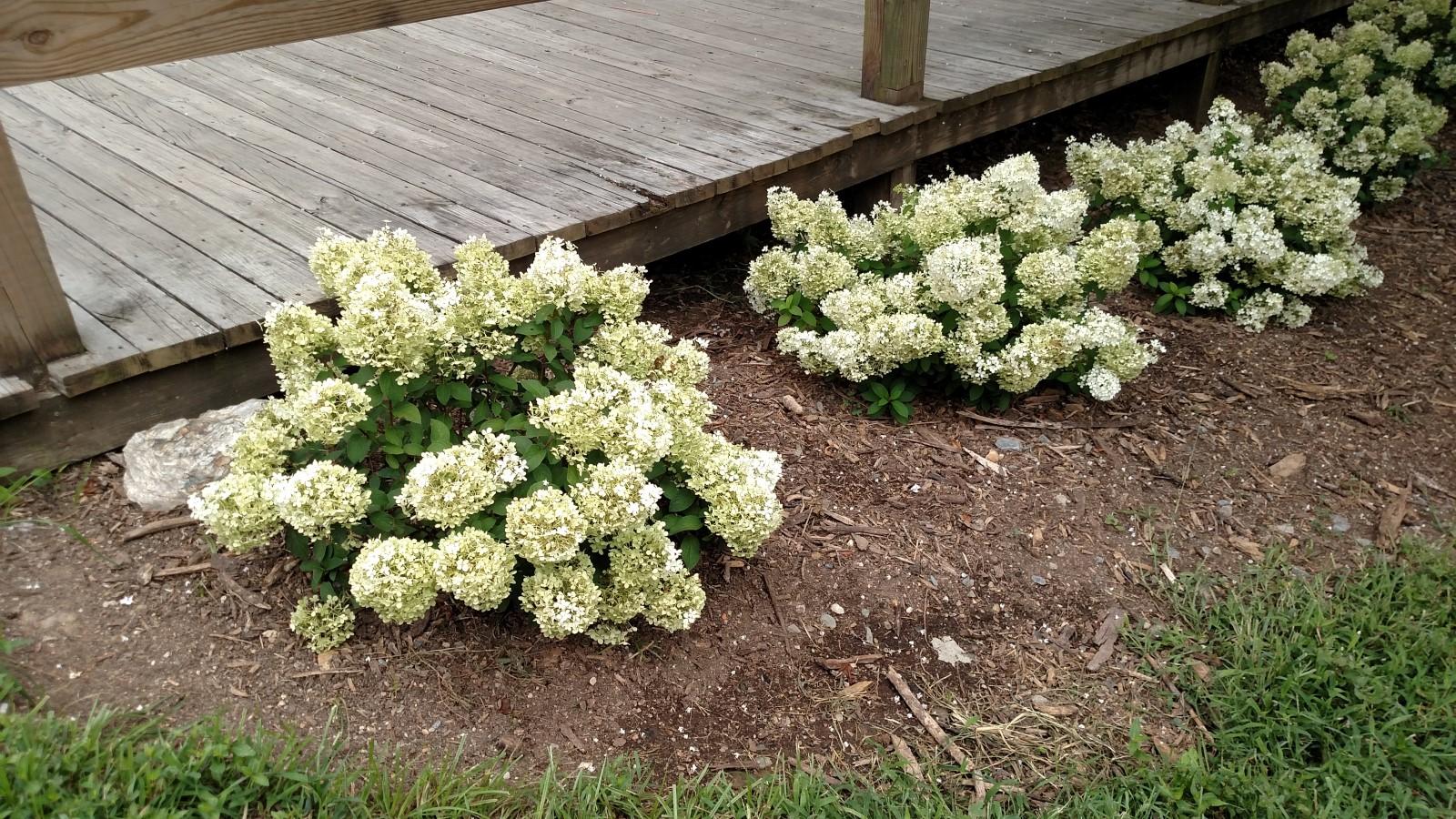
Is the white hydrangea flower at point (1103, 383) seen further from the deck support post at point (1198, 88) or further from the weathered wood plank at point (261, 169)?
the deck support post at point (1198, 88)

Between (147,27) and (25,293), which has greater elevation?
(147,27)

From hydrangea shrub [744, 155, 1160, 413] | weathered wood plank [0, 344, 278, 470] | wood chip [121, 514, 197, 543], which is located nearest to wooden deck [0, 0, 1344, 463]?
weathered wood plank [0, 344, 278, 470]

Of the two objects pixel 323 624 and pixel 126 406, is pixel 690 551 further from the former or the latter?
pixel 126 406

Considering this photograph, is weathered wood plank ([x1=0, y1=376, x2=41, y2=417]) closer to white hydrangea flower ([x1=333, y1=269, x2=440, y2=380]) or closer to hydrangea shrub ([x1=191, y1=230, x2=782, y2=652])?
hydrangea shrub ([x1=191, y1=230, x2=782, y2=652])

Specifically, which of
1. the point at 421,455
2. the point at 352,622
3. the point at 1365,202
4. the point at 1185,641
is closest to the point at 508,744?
the point at 352,622

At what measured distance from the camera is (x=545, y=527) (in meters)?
2.20

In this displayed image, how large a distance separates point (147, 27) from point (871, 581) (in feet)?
7.06

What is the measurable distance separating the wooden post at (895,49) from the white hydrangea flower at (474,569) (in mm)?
2793

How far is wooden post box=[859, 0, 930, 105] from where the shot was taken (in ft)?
13.7

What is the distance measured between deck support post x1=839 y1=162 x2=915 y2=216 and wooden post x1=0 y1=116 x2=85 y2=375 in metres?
2.86

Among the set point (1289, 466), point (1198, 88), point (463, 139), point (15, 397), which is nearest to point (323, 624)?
point (15, 397)

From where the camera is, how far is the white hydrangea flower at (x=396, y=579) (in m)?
2.18

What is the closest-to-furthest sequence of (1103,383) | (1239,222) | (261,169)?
(1103,383) → (261,169) → (1239,222)

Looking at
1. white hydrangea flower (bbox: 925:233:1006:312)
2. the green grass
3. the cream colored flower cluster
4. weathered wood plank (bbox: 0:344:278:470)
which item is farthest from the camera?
the cream colored flower cluster
